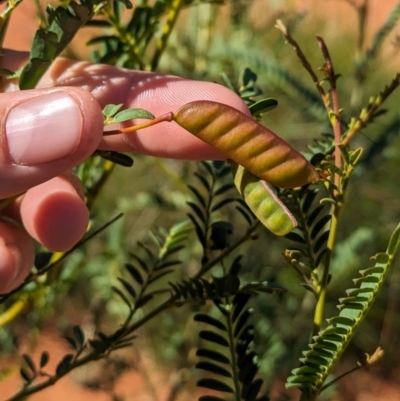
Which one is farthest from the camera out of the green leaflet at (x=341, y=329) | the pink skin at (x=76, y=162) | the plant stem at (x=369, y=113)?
the pink skin at (x=76, y=162)

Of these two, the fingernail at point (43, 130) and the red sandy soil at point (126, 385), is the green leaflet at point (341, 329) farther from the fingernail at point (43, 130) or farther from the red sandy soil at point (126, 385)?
the red sandy soil at point (126, 385)

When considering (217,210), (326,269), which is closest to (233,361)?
(326,269)

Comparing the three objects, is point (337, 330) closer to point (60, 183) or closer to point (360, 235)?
point (60, 183)

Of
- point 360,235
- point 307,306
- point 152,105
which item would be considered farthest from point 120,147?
point 307,306

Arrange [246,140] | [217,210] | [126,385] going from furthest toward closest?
[126,385] → [217,210] → [246,140]

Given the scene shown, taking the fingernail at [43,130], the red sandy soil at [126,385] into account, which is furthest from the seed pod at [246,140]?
the red sandy soil at [126,385]

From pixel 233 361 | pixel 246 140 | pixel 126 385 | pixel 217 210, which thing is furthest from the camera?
pixel 126 385

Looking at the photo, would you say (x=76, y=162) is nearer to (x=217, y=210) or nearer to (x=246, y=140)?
(x=246, y=140)
